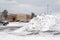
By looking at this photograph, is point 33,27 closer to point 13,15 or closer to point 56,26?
point 56,26

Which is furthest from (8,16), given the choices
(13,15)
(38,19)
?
(38,19)

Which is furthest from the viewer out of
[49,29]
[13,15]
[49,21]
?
[13,15]

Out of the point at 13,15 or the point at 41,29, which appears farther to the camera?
the point at 13,15

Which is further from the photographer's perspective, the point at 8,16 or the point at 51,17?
the point at 8,16

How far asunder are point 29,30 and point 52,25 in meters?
2.26

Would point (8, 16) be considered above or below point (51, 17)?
below

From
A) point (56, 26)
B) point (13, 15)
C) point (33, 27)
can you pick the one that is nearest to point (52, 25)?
point (56, 26)

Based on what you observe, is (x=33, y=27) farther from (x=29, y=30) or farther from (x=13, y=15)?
(x=13, y=15)

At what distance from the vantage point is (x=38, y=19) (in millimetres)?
18625

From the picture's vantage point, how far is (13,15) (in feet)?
314

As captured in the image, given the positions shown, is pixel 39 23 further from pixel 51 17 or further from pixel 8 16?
pixel 8 16

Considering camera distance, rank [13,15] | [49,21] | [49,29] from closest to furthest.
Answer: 1. [49,29]
2. [49,21]
3. [13,15]

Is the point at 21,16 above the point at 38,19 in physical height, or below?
below

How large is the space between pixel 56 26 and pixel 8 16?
81059 millimetres
